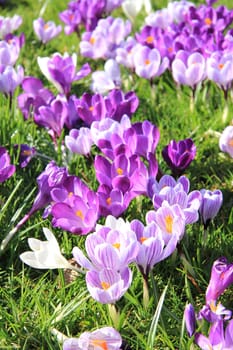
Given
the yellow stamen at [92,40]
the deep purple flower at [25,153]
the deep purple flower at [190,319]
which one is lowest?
the deep purple flower at [190,319]

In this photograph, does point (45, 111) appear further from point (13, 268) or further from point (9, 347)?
point (9, 347)

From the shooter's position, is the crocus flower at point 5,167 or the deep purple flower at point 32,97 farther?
the deep purple flower at point 32,97

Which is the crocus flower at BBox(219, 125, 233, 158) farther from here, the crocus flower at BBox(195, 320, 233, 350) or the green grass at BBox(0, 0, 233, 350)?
the crocus flower at BBox(195, 320, 233, 350)

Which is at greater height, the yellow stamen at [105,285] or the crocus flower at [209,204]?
the yellow stamen at [105,285]

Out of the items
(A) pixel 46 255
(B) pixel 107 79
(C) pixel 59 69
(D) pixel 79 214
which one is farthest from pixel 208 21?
(A) pixel 46 255

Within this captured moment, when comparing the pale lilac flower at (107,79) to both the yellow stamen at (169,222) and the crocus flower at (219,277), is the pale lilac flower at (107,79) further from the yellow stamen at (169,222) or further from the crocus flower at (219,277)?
the crocus flower at (219,277)

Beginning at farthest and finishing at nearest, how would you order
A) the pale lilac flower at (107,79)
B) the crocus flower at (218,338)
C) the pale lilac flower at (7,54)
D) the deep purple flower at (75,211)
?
the pale lilac flower at (107,79) < the pale lilac flower at (7,54) < the deep purple flower at (75,211) < the crocus flower at (218,338)

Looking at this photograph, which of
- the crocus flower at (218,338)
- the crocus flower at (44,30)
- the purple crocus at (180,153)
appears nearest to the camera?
the crocus flower at (218,338)

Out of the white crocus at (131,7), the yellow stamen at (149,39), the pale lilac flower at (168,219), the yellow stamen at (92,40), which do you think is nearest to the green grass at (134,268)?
the pale lilac flower at (168,219)

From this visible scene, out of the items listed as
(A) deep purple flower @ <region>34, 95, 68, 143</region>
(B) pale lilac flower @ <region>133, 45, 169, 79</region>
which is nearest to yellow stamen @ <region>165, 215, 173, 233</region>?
(A) deep purple flower @ <region>34, 95, 68, 143</region>
